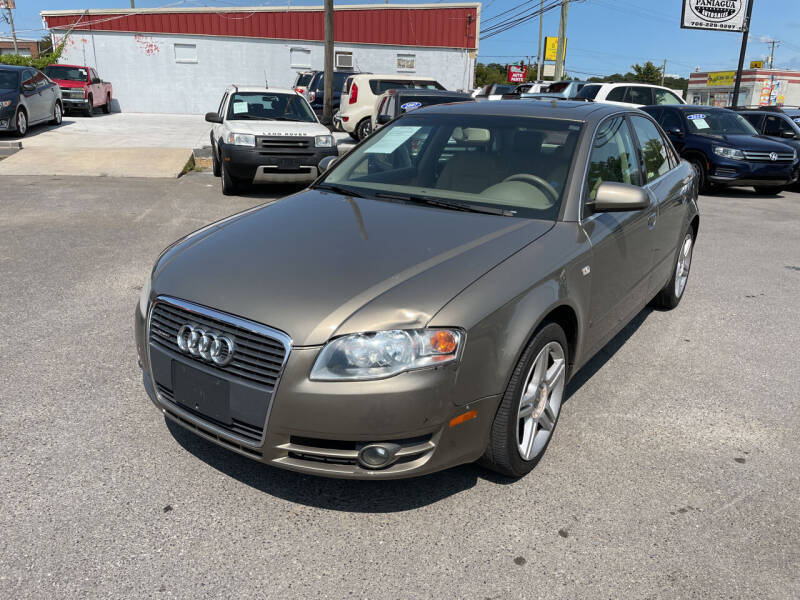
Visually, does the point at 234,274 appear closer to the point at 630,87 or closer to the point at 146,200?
the point at 146,200

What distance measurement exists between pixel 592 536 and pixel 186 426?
1.73 m

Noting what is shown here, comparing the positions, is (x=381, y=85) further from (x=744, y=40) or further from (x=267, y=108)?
(x=744, y=40)

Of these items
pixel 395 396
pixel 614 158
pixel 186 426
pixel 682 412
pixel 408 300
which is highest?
pixel 614 158

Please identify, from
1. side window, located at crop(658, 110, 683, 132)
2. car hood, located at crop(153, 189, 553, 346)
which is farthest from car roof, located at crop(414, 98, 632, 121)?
side window, located at crop(658, 110, 683, 132)

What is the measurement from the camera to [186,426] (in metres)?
2.77

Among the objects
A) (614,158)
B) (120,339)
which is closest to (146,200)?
(120,339)

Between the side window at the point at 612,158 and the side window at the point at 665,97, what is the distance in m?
13.0

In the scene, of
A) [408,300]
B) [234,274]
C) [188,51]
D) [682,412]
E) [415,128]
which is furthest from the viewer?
[188,51]

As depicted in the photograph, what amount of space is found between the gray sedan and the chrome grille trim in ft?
31.2

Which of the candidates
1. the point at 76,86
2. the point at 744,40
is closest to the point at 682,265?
the point at 744,40

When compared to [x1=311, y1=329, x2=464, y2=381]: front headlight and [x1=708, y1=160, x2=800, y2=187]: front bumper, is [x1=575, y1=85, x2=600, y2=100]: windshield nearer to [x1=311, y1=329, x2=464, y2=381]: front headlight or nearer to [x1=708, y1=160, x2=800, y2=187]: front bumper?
[x1=708, y1=160, x2=800, y2=187]: front bumper

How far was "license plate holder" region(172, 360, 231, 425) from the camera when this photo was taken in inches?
101

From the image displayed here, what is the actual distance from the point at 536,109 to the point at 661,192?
3.80ft

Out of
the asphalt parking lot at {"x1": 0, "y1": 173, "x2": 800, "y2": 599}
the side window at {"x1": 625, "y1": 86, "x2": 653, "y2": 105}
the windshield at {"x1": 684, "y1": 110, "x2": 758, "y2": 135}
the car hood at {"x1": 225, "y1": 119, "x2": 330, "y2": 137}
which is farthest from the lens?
the side window at {"x1": 625, "y1": 86, "x2": 653, "y2": 105}
